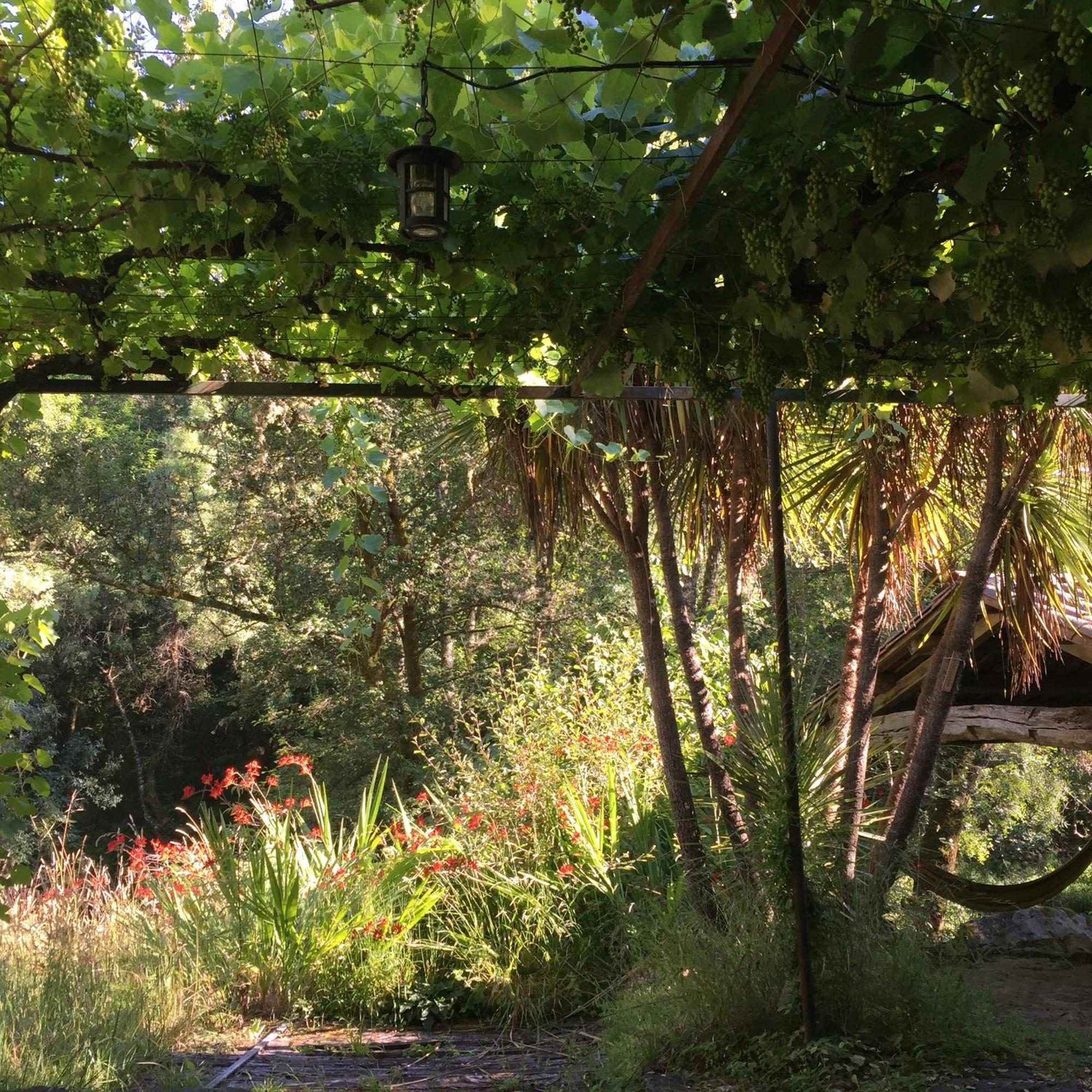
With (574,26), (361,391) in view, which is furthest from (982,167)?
(361,391)

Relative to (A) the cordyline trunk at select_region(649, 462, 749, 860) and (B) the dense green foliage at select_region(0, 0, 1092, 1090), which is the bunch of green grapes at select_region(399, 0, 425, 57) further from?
(A) the cordyline trunk at select_region(649, 462, 749, 860)

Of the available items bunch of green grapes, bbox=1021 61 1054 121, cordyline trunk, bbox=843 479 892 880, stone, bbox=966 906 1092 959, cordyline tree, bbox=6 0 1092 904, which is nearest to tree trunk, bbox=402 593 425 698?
stone, bbox=966 906 1092 959

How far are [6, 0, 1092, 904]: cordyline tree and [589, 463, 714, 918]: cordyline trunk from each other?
1.44 m

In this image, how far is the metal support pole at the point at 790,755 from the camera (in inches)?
118

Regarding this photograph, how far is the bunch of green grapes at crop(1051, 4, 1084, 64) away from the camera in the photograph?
1.27m

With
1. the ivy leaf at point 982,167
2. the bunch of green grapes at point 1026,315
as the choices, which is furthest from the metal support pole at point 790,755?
the ivy leaf at point 982,167

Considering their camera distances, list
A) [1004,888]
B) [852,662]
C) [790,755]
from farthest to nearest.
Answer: [1004,888] < [852,662] < [790,755]

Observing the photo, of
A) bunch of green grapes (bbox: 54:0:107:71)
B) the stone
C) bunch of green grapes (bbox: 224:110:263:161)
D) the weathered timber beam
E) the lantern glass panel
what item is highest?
bunch of green grapes (bbox: 224:110:263:161)

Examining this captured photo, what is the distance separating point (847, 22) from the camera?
1698 mm

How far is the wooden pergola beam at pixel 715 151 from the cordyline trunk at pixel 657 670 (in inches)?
63.5

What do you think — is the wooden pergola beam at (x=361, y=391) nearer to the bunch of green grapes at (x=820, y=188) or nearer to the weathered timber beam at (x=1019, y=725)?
the bunch of green grapes at (x=820, y=188)

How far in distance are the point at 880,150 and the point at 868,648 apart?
9.09 ft

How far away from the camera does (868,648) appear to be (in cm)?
409

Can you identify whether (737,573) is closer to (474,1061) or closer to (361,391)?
(361,391)
